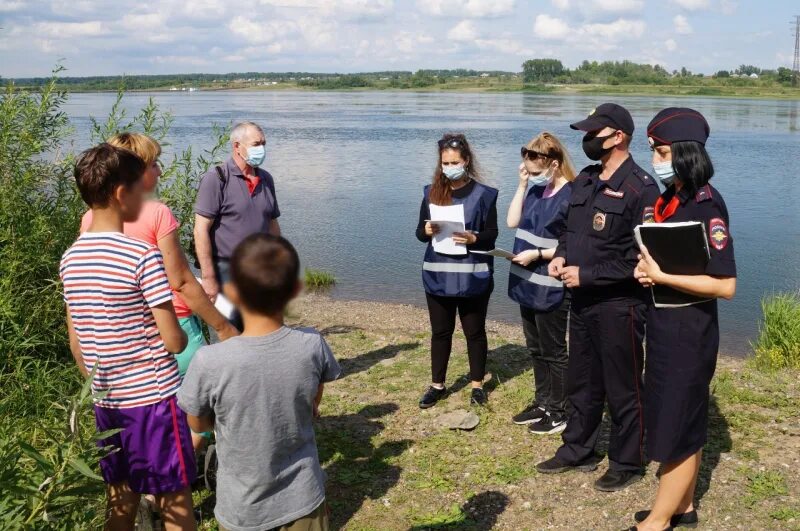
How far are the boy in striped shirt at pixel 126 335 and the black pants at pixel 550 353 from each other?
2.60 m

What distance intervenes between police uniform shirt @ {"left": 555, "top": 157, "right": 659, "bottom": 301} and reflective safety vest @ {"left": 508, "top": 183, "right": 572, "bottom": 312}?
0.59 meters

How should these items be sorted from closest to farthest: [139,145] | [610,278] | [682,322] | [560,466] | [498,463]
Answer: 1. [682,322]
2. [139,145]
3. [610,278]
4. [560,466]
5. [498,463]

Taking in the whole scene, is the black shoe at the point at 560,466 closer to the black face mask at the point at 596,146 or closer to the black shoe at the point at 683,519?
the black shoe at the point at 683,519

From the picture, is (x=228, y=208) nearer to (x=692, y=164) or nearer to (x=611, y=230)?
(x=611, y=230)

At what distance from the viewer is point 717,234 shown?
3.21 metres

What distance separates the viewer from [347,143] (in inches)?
1139

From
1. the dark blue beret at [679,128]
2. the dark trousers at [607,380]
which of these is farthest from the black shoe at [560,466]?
the dark blue beret at [679,128]

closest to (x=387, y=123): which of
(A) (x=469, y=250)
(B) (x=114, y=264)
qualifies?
(A) (x=469, y=250)

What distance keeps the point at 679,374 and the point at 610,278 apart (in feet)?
2.21

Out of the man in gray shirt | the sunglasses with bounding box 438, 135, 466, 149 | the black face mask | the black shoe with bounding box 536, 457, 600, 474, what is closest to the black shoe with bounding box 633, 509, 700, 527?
the black shoe with bounding box 536, 457, 600, 474

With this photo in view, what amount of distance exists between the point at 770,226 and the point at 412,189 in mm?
8468

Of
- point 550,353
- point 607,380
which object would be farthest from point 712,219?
point 550,353

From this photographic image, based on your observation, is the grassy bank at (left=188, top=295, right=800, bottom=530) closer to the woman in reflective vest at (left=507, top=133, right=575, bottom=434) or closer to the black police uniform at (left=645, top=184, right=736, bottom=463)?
the woman in reflective vest at (left=507, top=133, right=575, bottom=434)

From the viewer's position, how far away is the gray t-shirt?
2.35 m
